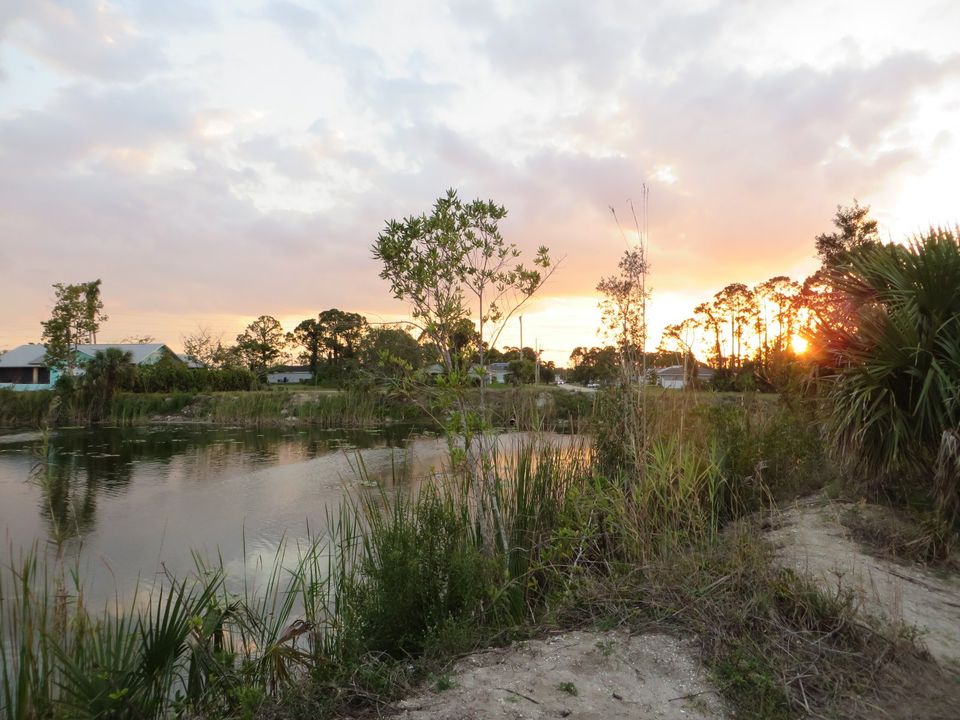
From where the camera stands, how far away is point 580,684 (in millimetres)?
2822

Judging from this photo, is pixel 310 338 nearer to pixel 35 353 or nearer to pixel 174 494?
pixel 35 353

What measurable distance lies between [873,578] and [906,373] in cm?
176

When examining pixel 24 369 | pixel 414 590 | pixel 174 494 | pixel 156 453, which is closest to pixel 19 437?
pixel 156 453

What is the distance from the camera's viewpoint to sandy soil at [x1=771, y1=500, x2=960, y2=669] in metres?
3.51

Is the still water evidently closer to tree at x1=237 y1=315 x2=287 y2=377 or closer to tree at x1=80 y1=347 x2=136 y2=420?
tree at x1=80 y1=347 x2=136 y2=420

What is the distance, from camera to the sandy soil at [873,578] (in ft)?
11.5

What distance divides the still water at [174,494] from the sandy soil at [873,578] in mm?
2910

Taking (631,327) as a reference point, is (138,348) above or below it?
above

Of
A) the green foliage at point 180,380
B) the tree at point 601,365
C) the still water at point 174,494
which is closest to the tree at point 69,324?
the green foliage at point 180,380

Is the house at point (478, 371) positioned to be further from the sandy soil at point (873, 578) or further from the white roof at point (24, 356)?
the white roof at point (24, 356)

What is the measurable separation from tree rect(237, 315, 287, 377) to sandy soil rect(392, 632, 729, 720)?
55158 mm

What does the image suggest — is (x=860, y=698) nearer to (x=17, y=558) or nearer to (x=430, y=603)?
(x=430, y=603)

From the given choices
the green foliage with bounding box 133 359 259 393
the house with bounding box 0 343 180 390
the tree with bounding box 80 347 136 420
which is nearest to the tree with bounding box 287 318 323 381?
the house with bounding box 0 343 180 390

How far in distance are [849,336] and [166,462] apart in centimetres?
1527
